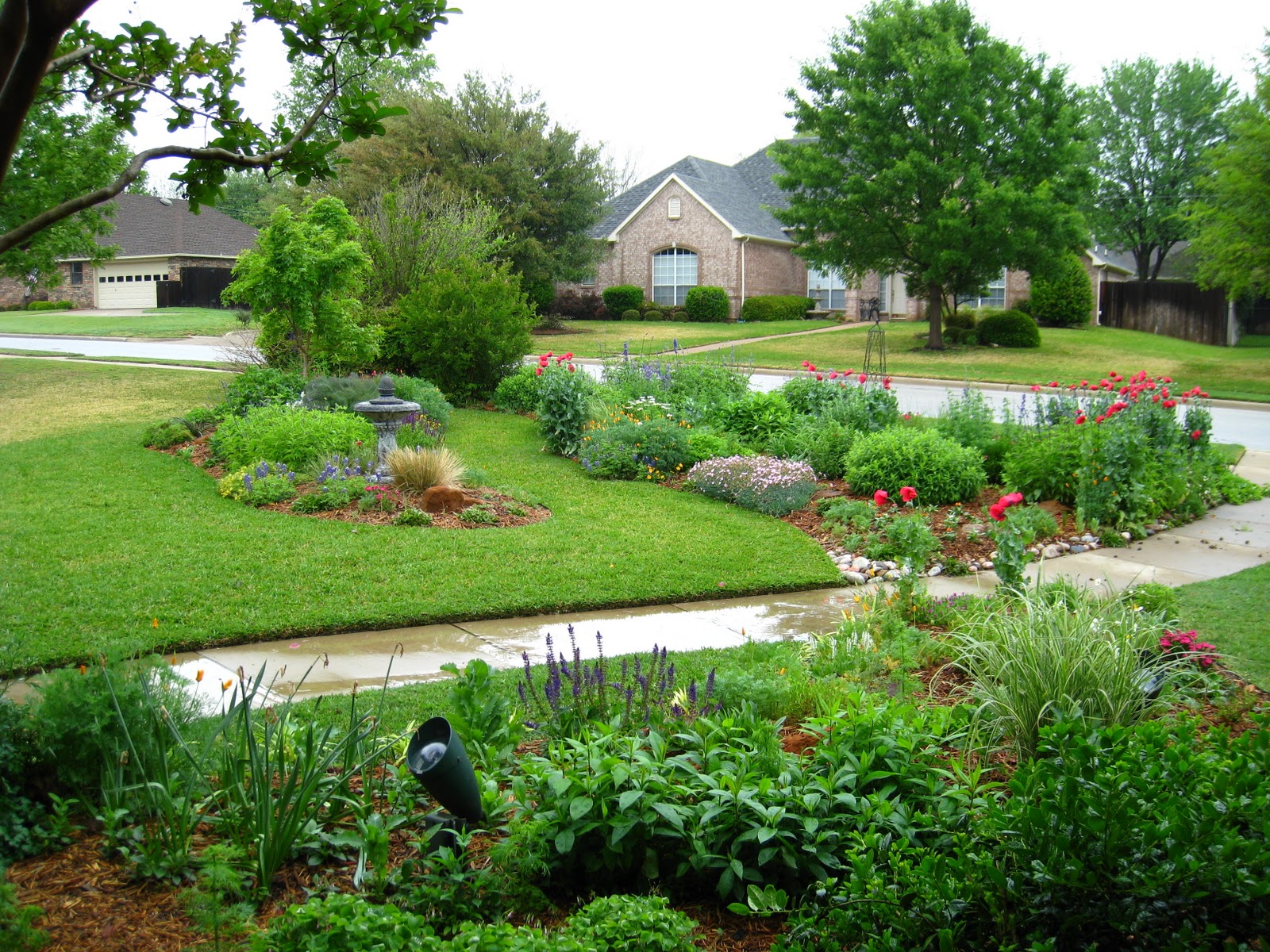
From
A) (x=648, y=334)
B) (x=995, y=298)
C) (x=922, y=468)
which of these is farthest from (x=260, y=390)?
(x=995, y=298)

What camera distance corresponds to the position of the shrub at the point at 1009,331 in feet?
100

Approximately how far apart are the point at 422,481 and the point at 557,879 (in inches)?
265

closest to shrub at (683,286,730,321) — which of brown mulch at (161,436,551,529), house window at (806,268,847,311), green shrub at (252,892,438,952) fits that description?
house window at (806,268,847,311)

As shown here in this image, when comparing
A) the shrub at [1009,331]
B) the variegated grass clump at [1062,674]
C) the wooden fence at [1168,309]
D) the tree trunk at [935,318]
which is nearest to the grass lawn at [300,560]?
the variegated grass clump at [1062,674]

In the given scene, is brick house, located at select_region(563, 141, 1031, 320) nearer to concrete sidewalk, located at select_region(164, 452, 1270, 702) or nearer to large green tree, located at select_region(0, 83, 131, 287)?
large green tree, located at select_region(0, 83, 131, 287)

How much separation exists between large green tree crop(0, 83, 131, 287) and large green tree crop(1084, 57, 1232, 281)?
4611cm

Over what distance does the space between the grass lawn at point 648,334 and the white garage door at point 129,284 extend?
19.6 m

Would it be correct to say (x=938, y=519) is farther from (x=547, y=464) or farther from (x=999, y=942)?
(x=999, y=942)

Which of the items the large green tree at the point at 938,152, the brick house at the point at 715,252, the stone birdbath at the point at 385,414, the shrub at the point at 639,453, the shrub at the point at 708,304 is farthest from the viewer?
the brick house at the point at 715,252

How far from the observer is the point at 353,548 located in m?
7.86

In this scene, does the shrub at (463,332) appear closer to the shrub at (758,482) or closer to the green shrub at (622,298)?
the shrub at (758,482)

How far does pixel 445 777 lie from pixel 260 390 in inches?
437

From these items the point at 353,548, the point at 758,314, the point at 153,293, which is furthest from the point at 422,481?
the point at 153,293

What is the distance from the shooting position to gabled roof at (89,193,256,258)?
45.0m
